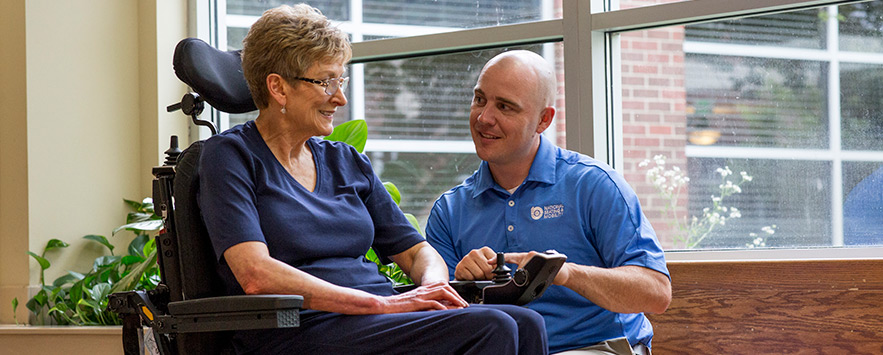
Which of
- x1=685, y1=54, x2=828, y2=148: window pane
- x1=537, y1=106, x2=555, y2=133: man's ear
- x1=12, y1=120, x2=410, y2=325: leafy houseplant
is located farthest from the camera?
x1=12, y1=120, x2=410, y2=325: leafy houseplant

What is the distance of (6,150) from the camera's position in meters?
3.46

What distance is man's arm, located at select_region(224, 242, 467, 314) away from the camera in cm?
157

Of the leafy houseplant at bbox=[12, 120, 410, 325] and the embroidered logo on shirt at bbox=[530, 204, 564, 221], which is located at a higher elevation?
the embroidered logo on shirt at bbox=[530, 204, 564, 221]

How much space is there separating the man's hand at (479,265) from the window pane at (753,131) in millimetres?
1343

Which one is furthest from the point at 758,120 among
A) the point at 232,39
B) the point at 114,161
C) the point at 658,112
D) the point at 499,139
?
the point at 114,161

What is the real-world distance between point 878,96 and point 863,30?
22 cm

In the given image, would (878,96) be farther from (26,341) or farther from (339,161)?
(26,341)

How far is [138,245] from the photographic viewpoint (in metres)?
3.68

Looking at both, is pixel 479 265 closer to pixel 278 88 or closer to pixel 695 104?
pixel 278 88

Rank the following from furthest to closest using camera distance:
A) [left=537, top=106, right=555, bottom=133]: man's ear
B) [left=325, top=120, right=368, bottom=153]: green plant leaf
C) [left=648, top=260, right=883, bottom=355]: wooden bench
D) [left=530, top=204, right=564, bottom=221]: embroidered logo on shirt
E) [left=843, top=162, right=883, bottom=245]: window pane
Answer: [left=325, top=120, right=368, bottom=153]: green plant leaf → [left=843, top=162, right=883, bottom=245]: window pane → [left=648, top=260, right=883, bottom=355]: wooden bench → [left=537, top=106, right=555, bottom=133]: man's ear → [left=530, top=204, right=564, bottom=221]: embroidered logo on shirt

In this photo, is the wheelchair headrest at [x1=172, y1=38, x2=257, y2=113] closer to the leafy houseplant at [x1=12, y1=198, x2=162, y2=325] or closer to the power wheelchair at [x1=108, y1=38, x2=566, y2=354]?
Answer: the power wheelchair at [x1=108, y1=38, x2=566, y2=354]

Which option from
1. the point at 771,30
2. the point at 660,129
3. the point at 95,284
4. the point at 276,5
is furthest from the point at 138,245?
the point at 771,30

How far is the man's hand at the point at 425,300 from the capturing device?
161cm

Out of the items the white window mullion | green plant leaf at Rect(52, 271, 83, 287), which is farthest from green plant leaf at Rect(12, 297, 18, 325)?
the white window mullion
